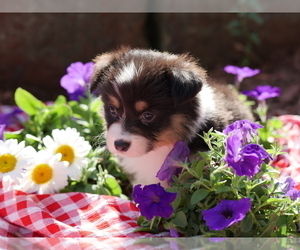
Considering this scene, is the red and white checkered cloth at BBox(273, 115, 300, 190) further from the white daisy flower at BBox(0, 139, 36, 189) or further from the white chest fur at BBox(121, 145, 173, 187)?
the white daisy flower at BBox(0, 139, 36, 189)

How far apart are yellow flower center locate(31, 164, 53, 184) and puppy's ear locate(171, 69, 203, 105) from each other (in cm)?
94

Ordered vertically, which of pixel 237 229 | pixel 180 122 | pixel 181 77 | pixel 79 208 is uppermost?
pixel 181 77

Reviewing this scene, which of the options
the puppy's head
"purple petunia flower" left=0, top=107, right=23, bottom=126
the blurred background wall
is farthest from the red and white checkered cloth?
the blurred background wall

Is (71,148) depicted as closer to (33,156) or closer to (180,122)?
(33,156)

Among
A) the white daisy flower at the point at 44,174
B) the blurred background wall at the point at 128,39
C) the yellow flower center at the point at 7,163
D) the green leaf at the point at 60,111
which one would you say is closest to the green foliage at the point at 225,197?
the white daisy flower at the point at 44,174

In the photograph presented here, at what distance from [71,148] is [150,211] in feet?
3.16

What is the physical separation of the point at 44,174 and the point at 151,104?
83cm

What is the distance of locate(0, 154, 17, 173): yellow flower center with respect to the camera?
9.75 feet

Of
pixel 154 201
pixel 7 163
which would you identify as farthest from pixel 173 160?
pixel 7 163

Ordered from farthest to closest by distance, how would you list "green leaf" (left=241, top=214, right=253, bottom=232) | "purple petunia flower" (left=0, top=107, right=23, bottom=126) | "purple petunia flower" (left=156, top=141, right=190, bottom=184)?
"purple petunia flower" (left=0, top=107, right=23, bottom=126) → "purple petunia flower" (left=156, top=141, right=190, bottom=184) → "green leaf" (left=241, top=214, right=253, bottom=232)

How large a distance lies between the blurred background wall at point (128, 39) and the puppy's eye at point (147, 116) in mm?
3283

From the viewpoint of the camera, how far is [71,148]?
3324 mm

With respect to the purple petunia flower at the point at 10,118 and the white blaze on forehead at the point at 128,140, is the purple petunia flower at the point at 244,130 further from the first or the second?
the purple petunia flower at the point at 10,118
